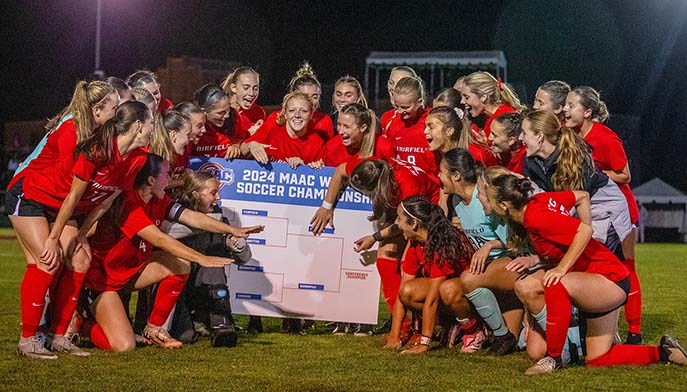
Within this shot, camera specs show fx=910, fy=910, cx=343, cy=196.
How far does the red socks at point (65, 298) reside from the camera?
5.89 meters

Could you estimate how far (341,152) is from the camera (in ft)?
23.7

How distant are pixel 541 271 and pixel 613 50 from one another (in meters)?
29.9

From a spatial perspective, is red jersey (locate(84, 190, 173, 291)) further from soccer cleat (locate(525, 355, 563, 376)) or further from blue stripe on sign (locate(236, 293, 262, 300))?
soccer cleat (locate(525, 355, 563, 376))

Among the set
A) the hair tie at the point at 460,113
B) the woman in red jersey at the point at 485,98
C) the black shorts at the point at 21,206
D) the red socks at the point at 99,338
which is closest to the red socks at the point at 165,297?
the red socks at the point at 99,338

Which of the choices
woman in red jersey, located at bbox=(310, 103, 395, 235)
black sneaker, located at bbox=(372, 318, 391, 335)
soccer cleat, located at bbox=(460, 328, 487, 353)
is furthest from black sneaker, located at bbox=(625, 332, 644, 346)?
woman in red jersey, located at bbox=(310, 103, 395, 235)

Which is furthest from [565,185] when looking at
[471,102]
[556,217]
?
[471,102]

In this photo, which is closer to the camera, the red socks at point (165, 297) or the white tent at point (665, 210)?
the red socks at point (165, 297)

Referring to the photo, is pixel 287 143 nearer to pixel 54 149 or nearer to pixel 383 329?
pixel 383 329

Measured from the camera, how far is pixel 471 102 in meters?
7.40

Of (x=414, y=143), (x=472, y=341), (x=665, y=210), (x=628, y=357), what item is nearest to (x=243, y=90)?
(x=414, y=143)

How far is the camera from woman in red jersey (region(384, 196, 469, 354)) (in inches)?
244

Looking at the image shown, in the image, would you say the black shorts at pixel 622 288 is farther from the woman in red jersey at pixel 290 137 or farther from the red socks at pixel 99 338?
the red socks at pixel 99 338

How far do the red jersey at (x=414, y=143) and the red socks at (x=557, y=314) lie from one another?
195 cm

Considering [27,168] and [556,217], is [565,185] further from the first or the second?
[27,168]
